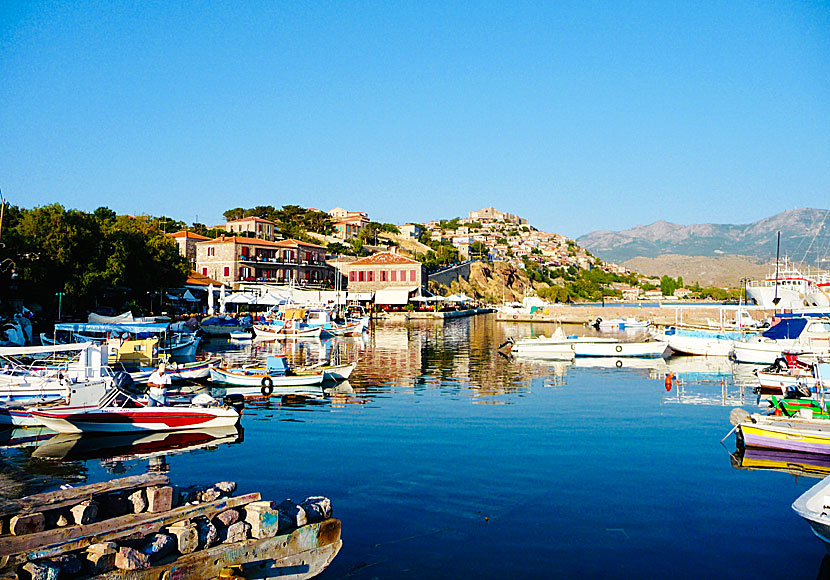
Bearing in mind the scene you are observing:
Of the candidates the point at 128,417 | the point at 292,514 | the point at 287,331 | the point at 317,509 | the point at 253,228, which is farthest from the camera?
the point at 253,228

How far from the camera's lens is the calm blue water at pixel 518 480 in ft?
32.7

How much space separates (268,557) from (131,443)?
34.3 ft

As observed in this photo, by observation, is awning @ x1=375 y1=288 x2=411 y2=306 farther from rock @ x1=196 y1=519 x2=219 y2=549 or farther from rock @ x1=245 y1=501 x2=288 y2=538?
rock @ x1=196 y1=519 x2=219 y2=549

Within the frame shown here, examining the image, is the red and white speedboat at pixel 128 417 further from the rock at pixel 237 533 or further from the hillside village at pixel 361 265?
the hillside village at pixel 361 265

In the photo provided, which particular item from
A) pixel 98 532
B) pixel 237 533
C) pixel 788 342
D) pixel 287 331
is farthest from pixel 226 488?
pixel 287 331

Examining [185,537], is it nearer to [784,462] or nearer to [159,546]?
[159,546]

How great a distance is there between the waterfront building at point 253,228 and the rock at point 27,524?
93565 millimetres

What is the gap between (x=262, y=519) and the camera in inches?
342

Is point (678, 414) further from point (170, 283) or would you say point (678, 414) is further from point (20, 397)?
point (170, 283)

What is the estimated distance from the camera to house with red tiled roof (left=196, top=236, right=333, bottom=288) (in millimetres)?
80375

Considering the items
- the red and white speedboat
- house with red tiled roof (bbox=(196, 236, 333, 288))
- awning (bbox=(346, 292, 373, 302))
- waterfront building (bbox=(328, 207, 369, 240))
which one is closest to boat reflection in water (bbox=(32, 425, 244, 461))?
the red and white speedboat

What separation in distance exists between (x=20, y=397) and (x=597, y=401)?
20.1m

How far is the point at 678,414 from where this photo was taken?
22203 mm

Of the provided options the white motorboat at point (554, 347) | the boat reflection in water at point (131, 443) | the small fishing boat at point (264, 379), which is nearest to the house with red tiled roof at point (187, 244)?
the white motorboat at point (554, 347)
